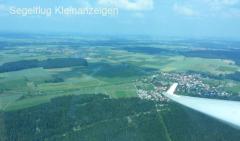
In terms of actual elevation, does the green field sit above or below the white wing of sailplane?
below

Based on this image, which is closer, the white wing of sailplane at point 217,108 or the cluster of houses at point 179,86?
the white wing of sailplane at point 217,108

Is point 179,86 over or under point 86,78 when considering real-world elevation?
over

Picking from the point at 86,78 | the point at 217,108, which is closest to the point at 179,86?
the point at 86,78

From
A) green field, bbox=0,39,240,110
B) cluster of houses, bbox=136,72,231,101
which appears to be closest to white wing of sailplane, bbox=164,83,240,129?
cluster of houses, bbox=136,72,231,101

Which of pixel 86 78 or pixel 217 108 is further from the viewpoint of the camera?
pixel 86 78

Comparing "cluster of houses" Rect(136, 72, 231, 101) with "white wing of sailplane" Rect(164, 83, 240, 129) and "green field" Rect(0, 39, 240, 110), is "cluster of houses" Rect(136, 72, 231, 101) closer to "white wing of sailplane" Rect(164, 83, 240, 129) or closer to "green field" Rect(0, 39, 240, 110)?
"green field" Rect(0, 39, 240, 110)

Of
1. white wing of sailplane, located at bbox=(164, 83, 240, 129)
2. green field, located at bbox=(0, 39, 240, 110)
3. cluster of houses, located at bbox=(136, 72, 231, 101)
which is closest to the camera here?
white wing of sailplane, located at bbox=(164, 83, 240, 129)

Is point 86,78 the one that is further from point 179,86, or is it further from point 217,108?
point 217,108

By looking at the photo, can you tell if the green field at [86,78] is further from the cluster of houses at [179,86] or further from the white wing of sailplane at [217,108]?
the white wing of sailplane at [217,108]

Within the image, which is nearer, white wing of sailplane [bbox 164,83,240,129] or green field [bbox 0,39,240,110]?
white wing of sailplane [bbox 164,83,240,129]

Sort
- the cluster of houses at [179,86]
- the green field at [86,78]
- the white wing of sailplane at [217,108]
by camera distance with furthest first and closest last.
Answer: the cluster of houses at [179,86]
the green field at [86,78]
the white wing of sailplane at [217,108]

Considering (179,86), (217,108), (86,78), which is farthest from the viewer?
(86,78)

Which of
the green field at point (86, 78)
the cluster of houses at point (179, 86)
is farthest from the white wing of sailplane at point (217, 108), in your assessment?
the green field at point (86, 78)
